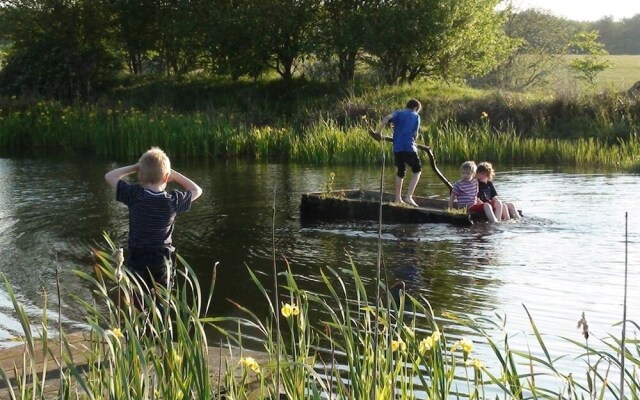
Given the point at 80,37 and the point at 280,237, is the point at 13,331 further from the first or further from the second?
the point at 80,37

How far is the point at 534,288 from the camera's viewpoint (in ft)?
32.5

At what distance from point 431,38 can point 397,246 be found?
25367mm

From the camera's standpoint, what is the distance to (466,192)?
1426cm

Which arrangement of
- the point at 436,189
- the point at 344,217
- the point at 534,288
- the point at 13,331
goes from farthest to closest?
1. the point at 436,189
2. the point at 344,217
3. the point at 534,288
4. the point at 13,331

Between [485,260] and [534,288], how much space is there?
5.28 feet

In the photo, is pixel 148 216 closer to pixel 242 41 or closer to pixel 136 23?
pixel 242 41

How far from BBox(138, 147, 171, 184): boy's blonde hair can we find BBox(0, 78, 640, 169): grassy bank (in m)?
16.6

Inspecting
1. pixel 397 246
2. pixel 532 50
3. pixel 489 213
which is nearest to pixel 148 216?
pixel 397 246

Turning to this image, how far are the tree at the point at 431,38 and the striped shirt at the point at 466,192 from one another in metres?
23.0

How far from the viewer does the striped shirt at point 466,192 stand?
1419 cm

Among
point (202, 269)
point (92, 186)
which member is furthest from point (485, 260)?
point (92, 186)

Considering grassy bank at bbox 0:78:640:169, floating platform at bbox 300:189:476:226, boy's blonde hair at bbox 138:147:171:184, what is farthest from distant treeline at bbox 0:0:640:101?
boy's blonde hair at bbox 138:147:171:184

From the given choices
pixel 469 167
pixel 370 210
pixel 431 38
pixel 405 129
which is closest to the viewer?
pixel 469 167

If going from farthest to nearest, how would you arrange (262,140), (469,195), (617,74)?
(617,74) → (262,140) → (469,195)
